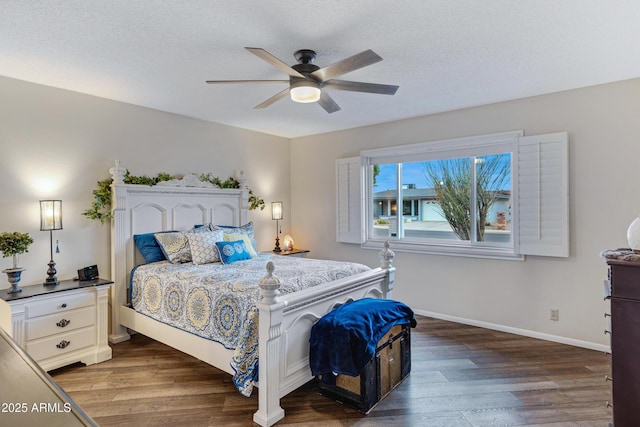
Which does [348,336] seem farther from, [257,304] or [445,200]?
[445,200]

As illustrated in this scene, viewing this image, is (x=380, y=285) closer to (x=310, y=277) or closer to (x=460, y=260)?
(x=310, y=277)

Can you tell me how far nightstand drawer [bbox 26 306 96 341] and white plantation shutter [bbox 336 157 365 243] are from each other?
3.20 metres

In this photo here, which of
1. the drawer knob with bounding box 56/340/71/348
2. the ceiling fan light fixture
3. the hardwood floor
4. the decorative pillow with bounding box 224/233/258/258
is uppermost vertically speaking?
the ceiling fan light fixture

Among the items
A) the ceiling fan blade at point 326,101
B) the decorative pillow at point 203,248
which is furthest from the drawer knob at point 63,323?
the ceiling fan blade at point 326,101

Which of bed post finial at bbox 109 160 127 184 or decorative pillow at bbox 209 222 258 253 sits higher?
bed post finial at bbox 109 160 127 184

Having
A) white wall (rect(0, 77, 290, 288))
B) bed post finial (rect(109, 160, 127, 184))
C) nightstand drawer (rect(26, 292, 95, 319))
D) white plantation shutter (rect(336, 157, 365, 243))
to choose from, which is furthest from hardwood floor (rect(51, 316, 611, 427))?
white plantation shutter (rect(336, 157, 365, 243))

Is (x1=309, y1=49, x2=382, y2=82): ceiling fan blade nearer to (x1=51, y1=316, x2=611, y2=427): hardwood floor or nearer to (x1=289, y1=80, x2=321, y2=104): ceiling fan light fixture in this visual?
(x1=289, y1=80, x2=321, y2=104): ceiling fan light fixture

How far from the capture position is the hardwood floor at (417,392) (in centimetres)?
226

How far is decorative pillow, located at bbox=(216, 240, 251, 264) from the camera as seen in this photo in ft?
11.7

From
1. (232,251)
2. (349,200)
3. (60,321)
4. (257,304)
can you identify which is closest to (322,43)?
(257,304)

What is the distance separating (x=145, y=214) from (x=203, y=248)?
0.84 metres

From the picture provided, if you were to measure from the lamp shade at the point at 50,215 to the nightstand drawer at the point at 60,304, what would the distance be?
62cm

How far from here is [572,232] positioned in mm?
3383

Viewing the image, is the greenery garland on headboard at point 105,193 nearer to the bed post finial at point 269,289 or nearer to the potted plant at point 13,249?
the potted plant at point 13,249
